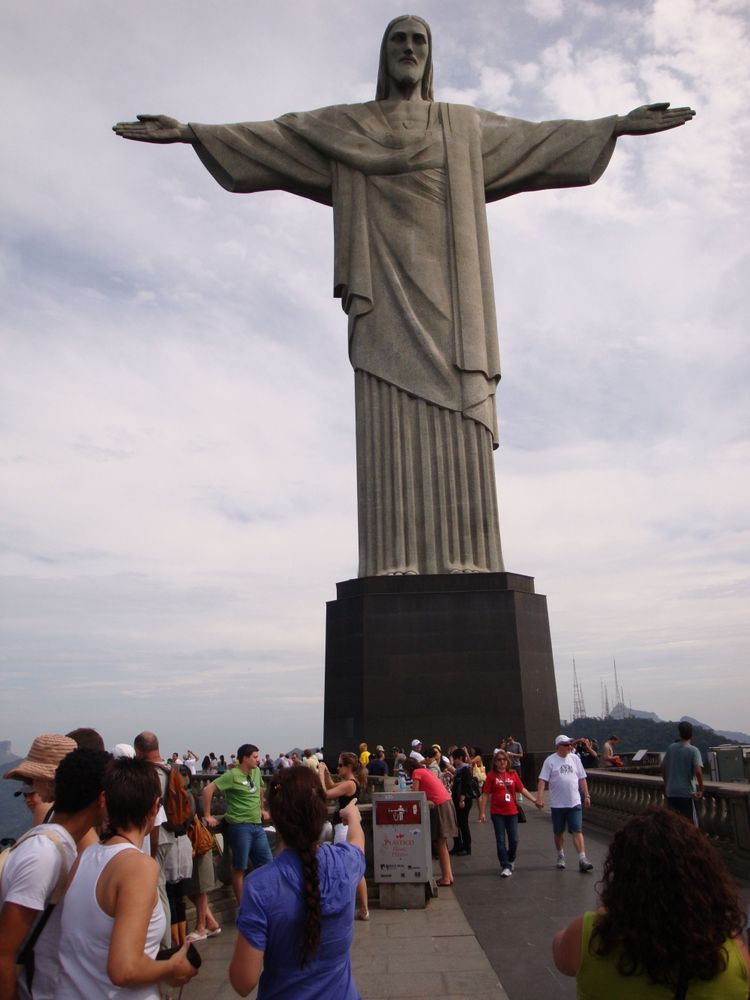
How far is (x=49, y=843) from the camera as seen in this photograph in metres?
3.20

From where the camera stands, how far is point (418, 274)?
17.7 metres

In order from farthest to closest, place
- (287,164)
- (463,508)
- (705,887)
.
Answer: (287,164), (463,508), (705,887)

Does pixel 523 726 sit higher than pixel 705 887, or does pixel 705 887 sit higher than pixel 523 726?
pixel 523 726

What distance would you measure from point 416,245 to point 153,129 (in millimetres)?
5589

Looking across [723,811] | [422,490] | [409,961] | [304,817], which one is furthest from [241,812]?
[422,490]

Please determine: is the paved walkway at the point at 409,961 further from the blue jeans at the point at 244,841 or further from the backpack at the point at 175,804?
the backpack at the point at 175,804

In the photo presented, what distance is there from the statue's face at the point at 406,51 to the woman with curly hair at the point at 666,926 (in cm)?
1876

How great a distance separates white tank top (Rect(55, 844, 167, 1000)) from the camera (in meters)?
2.85

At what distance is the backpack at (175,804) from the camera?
6.25 meters

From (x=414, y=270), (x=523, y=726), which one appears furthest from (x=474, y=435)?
Result: (x=523, y=726)

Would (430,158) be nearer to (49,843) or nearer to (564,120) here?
(564,120)

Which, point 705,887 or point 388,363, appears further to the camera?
point 388,363

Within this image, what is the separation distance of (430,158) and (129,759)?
17.0 meters

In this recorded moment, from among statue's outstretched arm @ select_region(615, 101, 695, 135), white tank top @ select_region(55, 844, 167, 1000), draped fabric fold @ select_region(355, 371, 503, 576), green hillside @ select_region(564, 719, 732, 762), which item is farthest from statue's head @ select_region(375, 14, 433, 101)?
green hillside @ select_region(564, 719, 732, 762)
